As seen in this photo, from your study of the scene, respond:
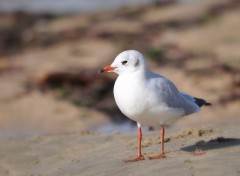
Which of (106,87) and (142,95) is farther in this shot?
(106,87)

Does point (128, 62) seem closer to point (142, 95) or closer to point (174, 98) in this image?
point (142, 95)

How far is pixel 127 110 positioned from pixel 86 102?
775cm

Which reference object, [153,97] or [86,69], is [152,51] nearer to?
[86,69]

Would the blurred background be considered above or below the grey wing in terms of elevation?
above

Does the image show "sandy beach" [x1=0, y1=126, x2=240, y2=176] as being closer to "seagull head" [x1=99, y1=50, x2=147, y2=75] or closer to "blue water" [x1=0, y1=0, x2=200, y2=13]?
"seagull head" [x1=99, y1=50, x2=147, y2=75]

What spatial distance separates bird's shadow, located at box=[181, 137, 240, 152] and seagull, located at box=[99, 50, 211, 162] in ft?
1.29

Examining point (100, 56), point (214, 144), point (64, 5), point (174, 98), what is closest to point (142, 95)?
point (174, 98)

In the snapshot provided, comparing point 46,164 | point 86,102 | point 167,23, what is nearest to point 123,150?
point 46,164

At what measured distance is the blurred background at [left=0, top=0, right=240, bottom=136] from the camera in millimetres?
14906

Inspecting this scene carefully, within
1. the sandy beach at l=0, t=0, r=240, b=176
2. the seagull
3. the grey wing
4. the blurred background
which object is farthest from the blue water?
the seagull

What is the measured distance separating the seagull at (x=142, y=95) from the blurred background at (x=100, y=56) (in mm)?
4750

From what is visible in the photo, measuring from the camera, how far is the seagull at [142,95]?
316 inches

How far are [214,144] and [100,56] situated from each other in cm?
1157

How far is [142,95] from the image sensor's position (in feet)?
26.3
